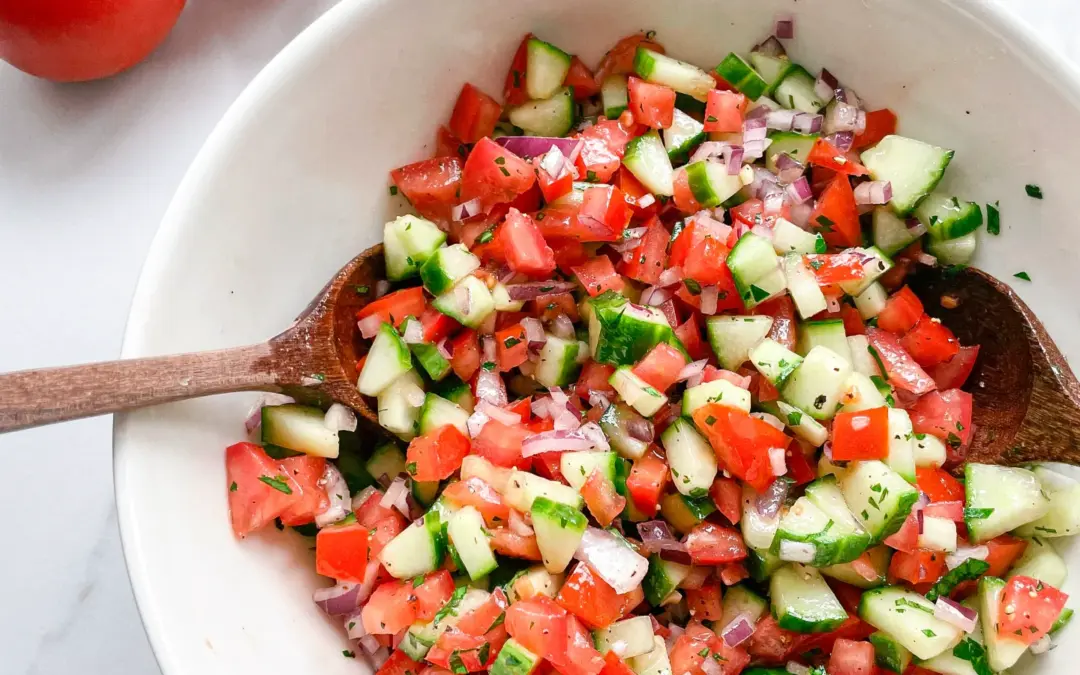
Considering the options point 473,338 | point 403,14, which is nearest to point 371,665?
point 473,338

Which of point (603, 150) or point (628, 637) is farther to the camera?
point (603, 150)

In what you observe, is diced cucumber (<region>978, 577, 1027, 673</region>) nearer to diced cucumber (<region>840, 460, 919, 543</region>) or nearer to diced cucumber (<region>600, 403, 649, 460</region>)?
diced cucumber (<region>840, 460, 919, 543</region>)

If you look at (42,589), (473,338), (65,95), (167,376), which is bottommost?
(42,589)

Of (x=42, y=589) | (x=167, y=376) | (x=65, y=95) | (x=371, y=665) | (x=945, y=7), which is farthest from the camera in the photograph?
(x=65, y=95)

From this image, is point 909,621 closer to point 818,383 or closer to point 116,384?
point 818,383

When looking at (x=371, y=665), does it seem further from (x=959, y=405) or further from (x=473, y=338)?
(x=959, y=405)

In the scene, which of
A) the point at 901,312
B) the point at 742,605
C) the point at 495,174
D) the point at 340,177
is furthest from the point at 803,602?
the point at 340,177

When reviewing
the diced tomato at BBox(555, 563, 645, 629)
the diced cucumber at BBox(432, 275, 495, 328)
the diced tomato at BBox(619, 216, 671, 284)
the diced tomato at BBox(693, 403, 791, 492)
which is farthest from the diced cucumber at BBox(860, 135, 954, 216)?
the diced tomato at BBox(555, 563, 645, 629)
